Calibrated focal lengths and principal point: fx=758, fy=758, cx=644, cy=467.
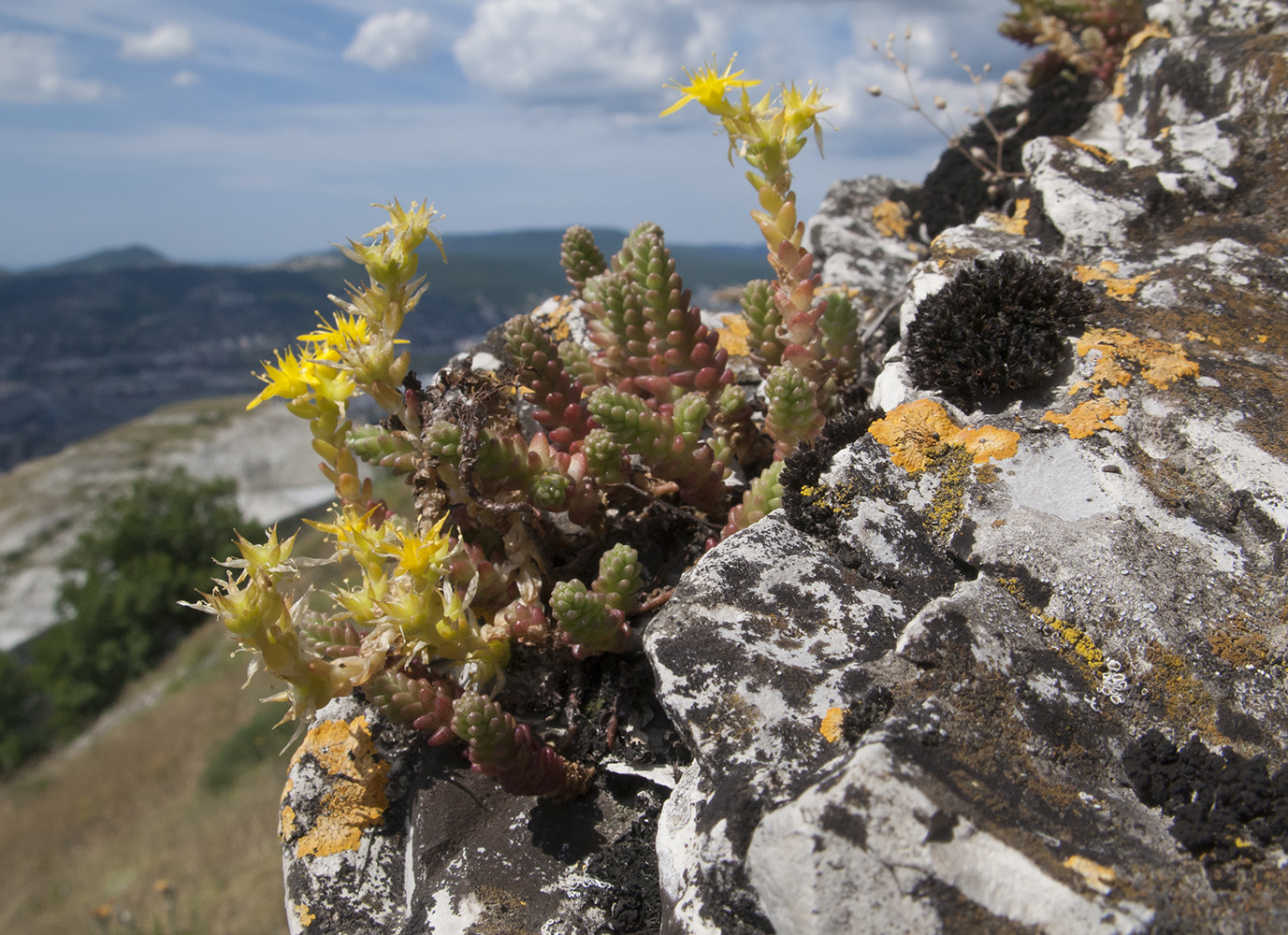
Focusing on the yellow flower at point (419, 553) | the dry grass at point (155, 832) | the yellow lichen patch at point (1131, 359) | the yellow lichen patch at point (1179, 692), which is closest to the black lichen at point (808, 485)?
the yellow lichen patch at point (1131, 359)

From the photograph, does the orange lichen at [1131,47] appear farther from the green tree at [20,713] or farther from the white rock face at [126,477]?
the white rock face at [126,477]

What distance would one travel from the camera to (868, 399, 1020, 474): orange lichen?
2657mm

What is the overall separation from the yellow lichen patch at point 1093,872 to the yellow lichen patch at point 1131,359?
172cm

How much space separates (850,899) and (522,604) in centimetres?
162

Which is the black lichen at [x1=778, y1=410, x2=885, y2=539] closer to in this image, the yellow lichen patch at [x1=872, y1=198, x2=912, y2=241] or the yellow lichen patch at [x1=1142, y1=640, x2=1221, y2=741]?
the yellow lichen patch at [x1=1142, y1=640, x2=1221, y2=741]

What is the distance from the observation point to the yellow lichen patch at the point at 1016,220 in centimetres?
379

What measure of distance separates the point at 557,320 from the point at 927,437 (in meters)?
2.65

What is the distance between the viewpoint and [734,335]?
477 centimetres

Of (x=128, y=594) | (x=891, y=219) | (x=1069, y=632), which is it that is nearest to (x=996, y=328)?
(x=1069, y=632)

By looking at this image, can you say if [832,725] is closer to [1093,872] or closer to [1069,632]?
[1093,872]

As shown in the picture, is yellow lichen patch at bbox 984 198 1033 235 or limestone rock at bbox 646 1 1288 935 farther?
yellow lichen patch at bbox 984 198 1033 235

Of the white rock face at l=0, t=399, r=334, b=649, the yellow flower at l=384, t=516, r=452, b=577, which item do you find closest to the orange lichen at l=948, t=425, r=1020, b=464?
the yellow flower at l=384, t=516, r=452, b=577

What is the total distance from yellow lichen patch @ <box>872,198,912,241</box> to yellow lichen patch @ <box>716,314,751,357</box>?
Result: 148 cm

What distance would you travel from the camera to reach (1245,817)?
1799 mm
